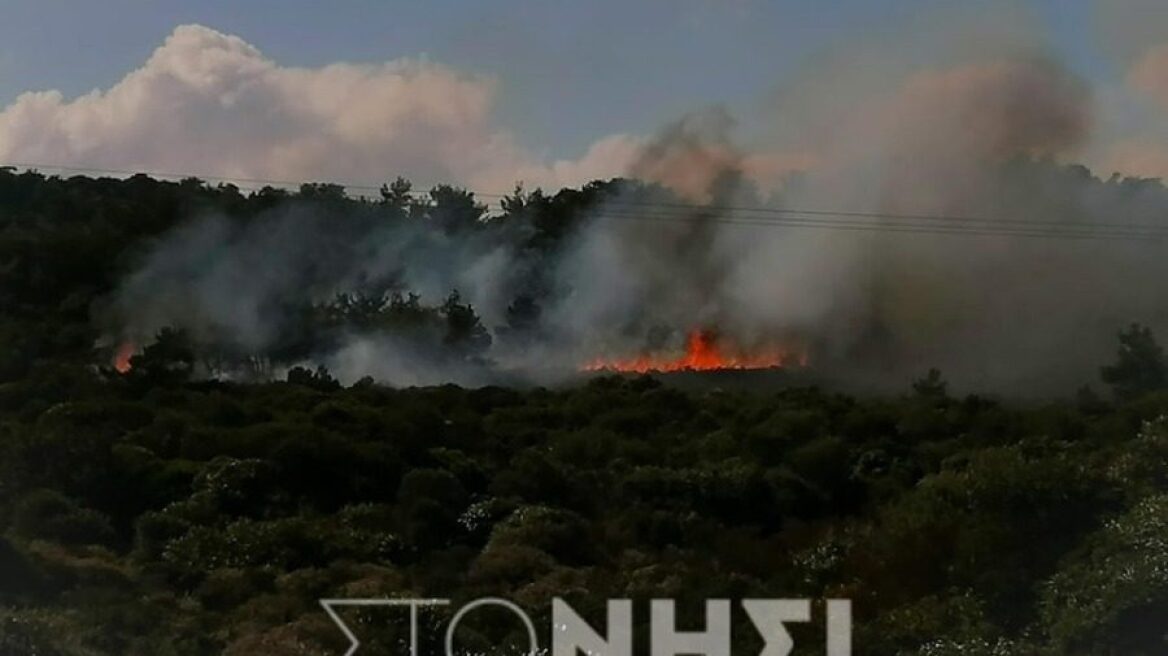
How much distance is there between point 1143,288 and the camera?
3525 centimetres

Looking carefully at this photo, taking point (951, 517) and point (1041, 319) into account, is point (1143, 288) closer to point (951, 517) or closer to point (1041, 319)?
point (1041, 319)

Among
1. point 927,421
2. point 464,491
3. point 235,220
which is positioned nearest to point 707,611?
point 464,491

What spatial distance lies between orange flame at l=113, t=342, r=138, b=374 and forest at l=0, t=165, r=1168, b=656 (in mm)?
160

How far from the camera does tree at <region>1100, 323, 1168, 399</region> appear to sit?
2759 centimetres

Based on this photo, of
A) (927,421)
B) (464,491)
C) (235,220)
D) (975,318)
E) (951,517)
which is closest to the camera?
(951,517)

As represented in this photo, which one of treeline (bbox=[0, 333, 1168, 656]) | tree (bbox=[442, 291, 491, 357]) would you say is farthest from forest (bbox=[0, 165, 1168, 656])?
tree (bbox=[442, 291, 491, 357])

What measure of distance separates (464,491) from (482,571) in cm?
366

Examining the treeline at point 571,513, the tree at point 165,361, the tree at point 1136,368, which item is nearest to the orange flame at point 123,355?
the tree at point 165,361

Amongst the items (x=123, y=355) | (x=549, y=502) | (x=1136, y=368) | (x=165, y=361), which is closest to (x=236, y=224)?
(x=123, y=355)

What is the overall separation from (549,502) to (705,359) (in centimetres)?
1722

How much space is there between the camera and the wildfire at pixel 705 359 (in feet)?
123

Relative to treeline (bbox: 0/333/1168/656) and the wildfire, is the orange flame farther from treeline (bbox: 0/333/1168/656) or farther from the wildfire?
the wildfire

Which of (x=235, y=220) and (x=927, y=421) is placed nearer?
(x=927, y=421)

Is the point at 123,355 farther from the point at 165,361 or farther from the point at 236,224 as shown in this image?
the point at 236,224
